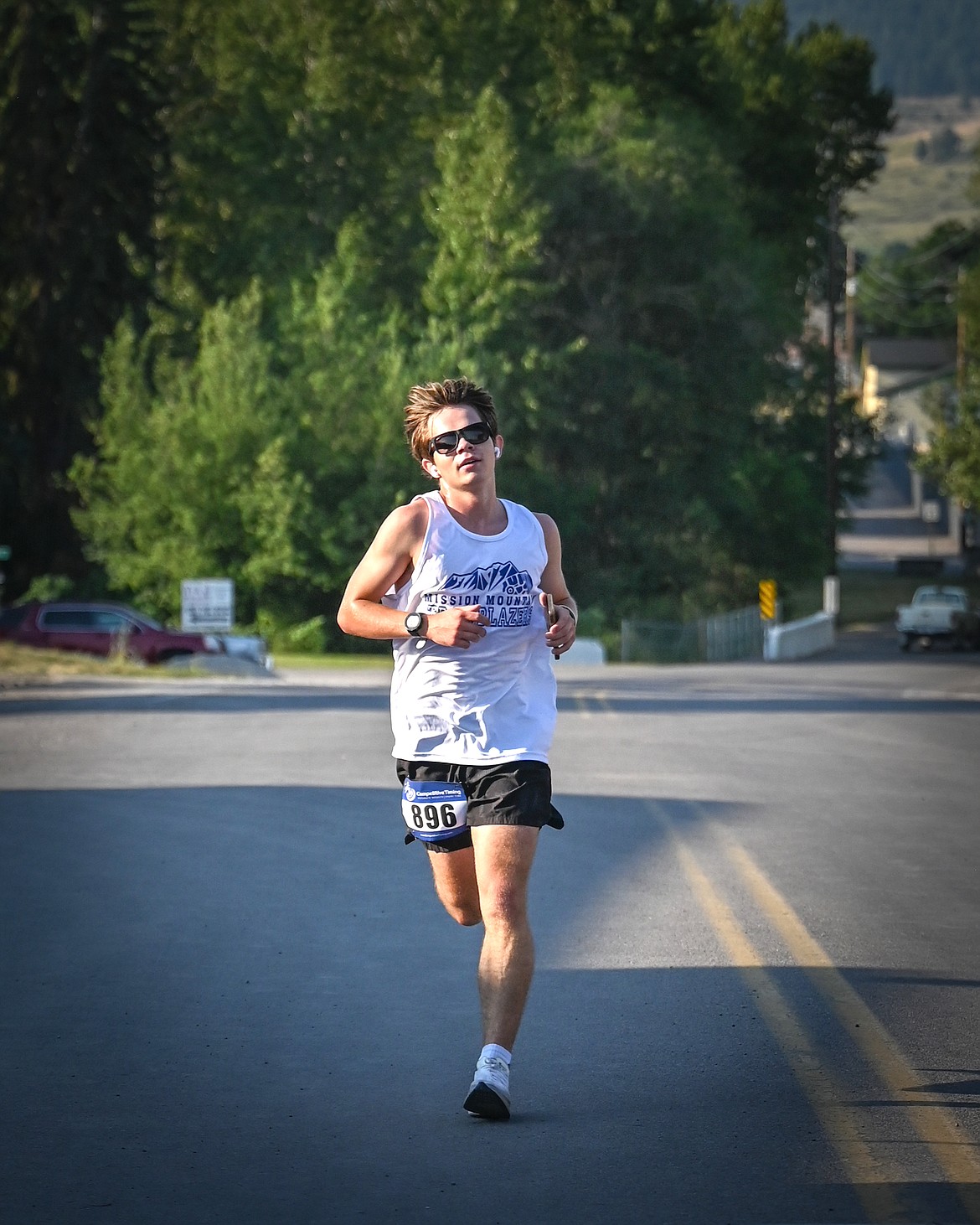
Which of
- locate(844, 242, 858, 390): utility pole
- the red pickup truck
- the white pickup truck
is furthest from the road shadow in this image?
locate(844, 242, 858, 390): utility pole

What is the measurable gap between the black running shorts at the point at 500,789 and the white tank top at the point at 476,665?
30mm

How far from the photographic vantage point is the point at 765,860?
12.2 m

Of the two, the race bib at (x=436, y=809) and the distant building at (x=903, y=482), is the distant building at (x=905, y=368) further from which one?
the race bib at (x=436, y=809)

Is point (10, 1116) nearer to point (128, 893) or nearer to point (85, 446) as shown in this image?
point (128, 893)

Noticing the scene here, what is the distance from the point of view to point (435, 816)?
6633mm

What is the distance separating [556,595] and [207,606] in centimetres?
3293

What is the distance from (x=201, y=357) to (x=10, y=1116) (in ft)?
158

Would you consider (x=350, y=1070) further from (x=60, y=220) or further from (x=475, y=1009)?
(x=60, y=220)

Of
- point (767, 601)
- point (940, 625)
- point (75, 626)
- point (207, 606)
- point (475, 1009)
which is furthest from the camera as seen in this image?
point (767, 601)

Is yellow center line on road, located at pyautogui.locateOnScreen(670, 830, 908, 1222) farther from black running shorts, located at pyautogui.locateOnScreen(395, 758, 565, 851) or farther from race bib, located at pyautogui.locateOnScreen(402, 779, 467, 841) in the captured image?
race bib, located at pyautogui.locateOnScreen(402, 779, 467, 841)

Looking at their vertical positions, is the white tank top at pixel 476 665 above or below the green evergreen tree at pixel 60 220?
below

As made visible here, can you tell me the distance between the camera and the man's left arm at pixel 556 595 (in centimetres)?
668

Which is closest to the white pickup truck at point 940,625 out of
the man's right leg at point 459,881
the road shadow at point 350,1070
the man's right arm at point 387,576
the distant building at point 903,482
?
the distant building at point 903,482

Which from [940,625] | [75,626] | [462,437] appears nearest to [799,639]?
[940,625]
